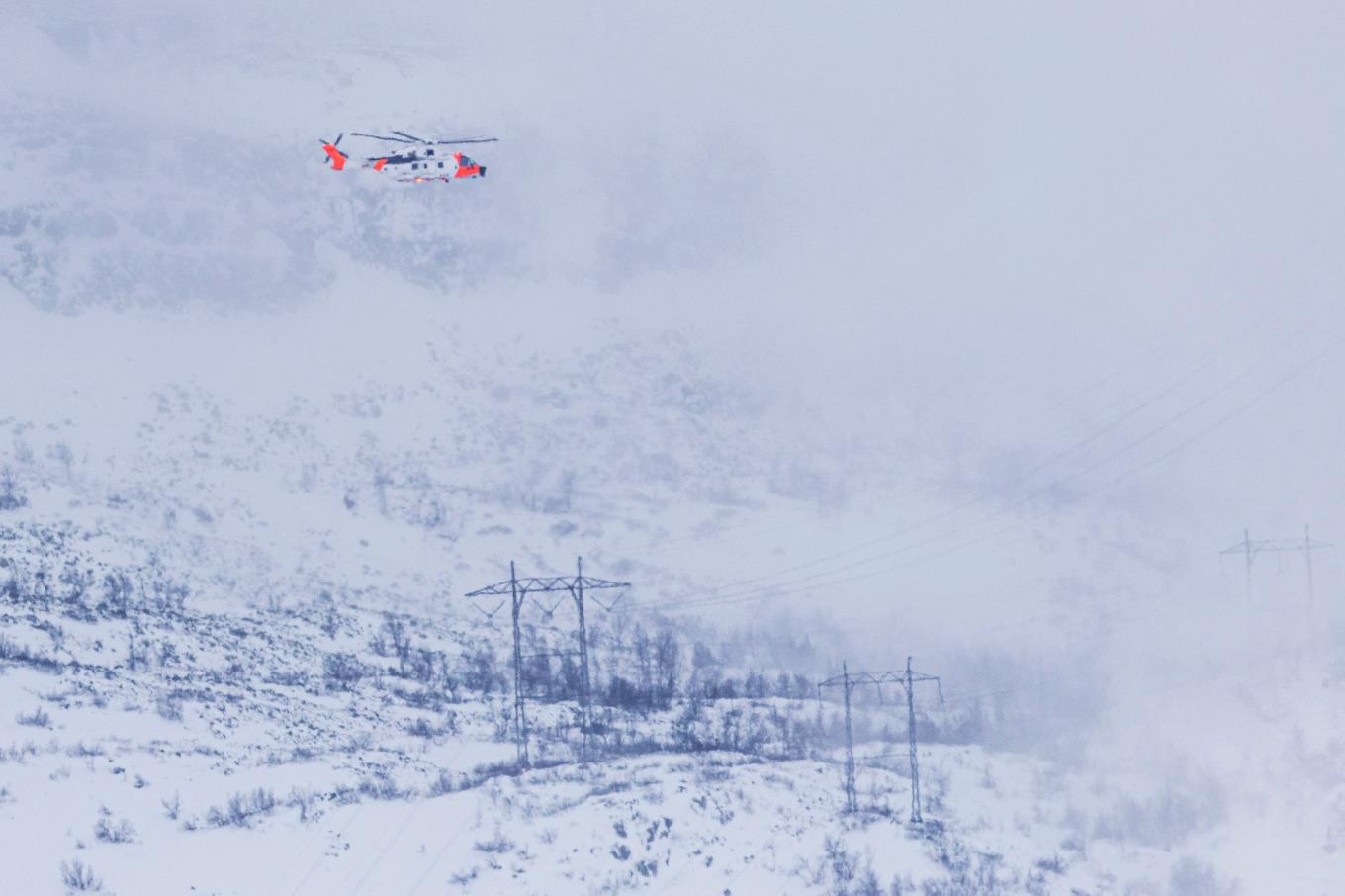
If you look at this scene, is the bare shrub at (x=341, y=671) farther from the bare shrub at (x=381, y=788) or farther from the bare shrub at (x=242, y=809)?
the bare shrub at (x=242, y=809)

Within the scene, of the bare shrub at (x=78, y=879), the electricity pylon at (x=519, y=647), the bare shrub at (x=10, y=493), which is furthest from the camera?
the bare shrub at (x=10, y=493)

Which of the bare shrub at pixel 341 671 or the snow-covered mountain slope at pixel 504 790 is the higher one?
the bare shrub at pixel 341 671

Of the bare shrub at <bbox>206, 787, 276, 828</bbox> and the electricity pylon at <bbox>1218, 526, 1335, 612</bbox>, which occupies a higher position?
the electricity pylon at <bbox>1218, 526, 1335, 612</bbox>

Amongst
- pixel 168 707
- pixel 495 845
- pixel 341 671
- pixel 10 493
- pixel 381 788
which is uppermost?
pixel 10 493

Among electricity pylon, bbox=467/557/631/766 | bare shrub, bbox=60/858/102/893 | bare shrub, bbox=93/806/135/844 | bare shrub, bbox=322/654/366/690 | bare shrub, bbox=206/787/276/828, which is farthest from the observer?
bare shrub, bbox=322/654/366/690

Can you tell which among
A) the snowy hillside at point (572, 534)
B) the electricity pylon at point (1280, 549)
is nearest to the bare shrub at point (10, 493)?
the snowy hillside at point (572, 534)

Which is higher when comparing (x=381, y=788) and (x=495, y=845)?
(x=381, y=788)

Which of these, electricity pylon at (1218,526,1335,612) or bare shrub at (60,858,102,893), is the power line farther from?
bare shrub at (60,858,102,893)

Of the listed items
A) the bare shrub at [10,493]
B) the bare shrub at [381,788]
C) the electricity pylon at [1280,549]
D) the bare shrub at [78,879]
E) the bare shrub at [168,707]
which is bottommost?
the bare shrub at [78,879]

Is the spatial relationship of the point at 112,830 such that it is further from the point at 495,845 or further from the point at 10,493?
the point at 10,493

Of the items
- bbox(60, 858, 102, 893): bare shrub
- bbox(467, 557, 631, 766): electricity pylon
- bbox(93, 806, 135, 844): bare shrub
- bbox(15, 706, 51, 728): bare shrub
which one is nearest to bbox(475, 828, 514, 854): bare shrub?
bbox(467, 557, 631, 766): electricity pylon

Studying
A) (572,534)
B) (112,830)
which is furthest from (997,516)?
(112,830)
